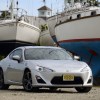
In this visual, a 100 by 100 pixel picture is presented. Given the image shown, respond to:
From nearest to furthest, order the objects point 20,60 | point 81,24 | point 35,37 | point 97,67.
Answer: point 20,60 < point 97,67 < point 81,24 < point 35,37

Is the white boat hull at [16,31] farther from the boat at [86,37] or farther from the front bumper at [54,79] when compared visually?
the front bumper at [54,79]

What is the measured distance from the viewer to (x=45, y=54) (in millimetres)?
14383

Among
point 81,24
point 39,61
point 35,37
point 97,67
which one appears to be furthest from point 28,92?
point 35,37

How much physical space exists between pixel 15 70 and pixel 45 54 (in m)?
1.03

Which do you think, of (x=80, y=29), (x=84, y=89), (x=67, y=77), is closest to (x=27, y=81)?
(x=67, y=77)

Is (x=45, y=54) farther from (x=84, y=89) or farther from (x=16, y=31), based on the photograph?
(x=16, y=31)

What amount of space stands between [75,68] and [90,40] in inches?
441

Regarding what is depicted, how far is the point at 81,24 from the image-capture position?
25219 millimetres

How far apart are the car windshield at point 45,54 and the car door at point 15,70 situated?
0.28m

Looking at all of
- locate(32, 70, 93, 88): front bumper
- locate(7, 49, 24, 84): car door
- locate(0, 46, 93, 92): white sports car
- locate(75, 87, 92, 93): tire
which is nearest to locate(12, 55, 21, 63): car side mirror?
locate(0, 46, 93, 92): white sports car

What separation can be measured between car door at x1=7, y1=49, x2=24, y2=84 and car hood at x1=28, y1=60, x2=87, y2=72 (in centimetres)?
73

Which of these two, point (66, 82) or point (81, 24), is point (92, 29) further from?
point (66, 82)

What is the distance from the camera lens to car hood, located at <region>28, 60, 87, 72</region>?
13.1 meters

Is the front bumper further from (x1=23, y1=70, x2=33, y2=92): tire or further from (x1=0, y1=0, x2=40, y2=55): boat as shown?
(x1=0, y1=0, x2=40, y2=55): boat
